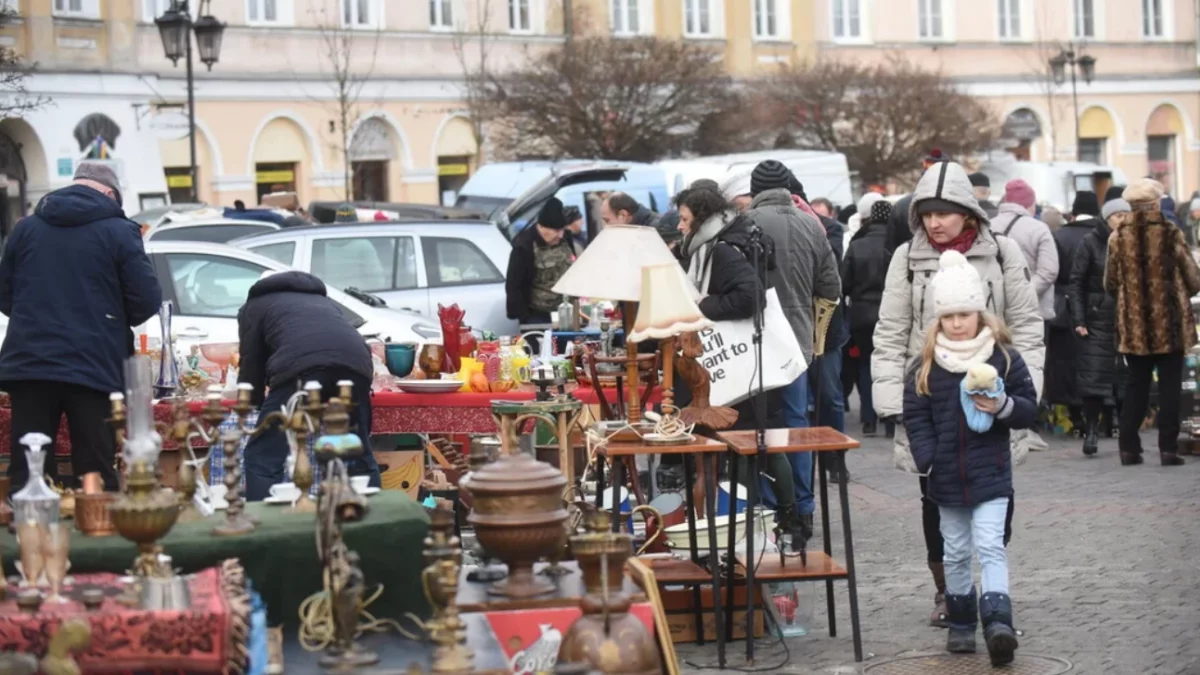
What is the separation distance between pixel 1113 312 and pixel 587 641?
403 inches

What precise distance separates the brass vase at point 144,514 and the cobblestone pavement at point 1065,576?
3002 millimetres

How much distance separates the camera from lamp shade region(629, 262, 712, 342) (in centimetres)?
845

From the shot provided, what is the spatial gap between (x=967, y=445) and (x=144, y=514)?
352 centimetres

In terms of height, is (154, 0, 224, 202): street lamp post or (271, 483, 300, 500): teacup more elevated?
(154, 0, 224, 202): street lamp post

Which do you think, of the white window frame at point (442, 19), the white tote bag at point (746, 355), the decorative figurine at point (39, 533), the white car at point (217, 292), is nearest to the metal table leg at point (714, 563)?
the white tote bag at point (746, 355)

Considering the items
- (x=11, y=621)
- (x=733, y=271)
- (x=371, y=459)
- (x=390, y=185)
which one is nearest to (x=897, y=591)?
(x=733, y=271)

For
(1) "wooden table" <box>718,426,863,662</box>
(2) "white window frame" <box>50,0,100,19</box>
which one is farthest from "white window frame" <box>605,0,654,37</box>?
(1) "wooden table" <box>718,426,863,662</box>

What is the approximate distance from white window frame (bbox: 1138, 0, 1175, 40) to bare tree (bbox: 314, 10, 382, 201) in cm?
2280

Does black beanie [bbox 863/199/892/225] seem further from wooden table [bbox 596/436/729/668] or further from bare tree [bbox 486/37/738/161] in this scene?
bare tree [bbox 486/37/738/161]

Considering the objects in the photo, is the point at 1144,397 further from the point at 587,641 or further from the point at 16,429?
the point at 587,641

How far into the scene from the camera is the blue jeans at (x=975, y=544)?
7898mm

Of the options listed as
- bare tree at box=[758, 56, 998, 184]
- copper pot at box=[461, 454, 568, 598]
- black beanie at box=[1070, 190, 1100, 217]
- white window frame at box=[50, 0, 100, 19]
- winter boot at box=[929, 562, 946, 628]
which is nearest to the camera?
copper pot at box=[461, 454, 568, 598]

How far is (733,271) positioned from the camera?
969 cm

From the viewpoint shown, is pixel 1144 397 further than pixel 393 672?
Yes
